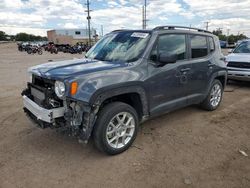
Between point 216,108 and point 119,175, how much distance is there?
3651 millimetres

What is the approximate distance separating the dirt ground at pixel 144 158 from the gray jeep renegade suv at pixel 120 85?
40cm

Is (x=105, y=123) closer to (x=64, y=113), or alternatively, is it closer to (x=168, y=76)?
(x=64, y=113)

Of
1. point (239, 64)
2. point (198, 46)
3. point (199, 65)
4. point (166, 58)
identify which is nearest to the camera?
point (166, 58)

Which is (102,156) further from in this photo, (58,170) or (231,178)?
(231,178)

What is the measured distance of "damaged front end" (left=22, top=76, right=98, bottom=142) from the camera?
316 cm

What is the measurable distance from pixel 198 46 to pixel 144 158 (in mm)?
2741

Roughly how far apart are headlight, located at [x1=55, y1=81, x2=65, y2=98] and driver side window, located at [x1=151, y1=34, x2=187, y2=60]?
1.58 m

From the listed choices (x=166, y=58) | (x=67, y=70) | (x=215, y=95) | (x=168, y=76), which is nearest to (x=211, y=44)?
(x=215, y=95)

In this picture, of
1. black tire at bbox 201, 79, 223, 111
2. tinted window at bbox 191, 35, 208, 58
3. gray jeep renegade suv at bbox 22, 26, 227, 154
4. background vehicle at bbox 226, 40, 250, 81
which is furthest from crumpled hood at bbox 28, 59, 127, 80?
background vehicle at bbox 226, 40, 250, 81

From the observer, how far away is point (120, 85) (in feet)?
11.1

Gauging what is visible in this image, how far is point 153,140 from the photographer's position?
4.10 m

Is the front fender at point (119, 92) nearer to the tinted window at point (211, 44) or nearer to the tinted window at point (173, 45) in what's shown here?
the tinted window at point (173, 45)

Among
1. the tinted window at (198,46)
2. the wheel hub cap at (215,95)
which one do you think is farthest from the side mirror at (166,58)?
the wheel hub cap at (215,95)

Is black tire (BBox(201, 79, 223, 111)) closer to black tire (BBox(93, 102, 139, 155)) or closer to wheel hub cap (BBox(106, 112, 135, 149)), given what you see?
wheel hub cap (BBox(106, 112, 135, 149))
